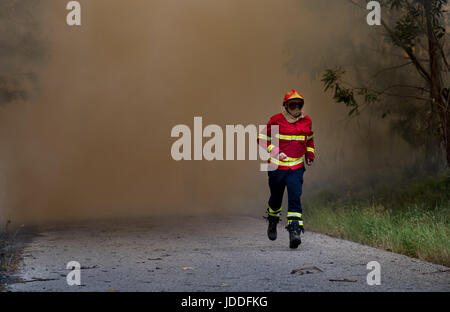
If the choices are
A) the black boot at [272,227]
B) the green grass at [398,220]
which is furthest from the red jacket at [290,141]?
the green grass at [398,220]

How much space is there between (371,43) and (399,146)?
304cm

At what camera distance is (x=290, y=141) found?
7461mm

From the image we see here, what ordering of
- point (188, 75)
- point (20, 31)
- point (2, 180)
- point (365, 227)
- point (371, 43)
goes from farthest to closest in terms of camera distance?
point (188, 75), point (2, 180), point (371, 43), point (20, 31), point (365, 227)

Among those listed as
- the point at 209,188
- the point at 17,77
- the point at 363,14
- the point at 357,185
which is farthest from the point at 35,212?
the point at 363,14

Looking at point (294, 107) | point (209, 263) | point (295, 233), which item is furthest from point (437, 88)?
point (209, 263)

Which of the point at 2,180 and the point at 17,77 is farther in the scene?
the point at 2,180

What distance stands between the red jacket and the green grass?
144 cm

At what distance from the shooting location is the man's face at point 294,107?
737cm

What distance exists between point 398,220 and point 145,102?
16494 mm

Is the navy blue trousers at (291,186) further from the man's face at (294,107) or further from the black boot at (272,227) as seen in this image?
the man's face at (294,107)

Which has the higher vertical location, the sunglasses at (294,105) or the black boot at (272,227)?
the sunglasses at (294,105)

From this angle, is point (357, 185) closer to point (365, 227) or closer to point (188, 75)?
point (365, 227)

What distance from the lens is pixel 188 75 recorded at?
78.4ft

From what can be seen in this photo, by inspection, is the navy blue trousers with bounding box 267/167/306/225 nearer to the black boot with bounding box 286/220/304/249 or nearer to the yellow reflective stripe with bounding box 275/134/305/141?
the black boot with bounding box 286/220/304/249
